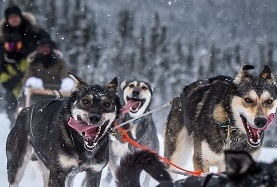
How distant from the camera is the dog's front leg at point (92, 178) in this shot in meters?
4.55

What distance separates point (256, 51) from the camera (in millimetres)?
57750

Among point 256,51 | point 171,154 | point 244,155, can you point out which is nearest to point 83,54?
point 256,51

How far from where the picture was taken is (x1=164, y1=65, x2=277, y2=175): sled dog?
175 inches

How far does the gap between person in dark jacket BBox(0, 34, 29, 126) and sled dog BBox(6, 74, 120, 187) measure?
3.50 metres


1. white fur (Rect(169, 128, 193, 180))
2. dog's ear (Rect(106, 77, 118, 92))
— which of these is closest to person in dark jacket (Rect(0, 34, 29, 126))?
white fur (Rect(169, 128, 193, 180))

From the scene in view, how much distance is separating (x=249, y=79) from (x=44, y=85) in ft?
11.9

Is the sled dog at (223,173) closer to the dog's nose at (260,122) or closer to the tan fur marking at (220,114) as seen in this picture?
the dog's nose at (260,122)

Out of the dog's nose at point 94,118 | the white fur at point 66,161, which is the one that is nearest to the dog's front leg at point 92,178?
the white fur at point 66,161

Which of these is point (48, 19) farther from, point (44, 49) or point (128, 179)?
point (128, 179)

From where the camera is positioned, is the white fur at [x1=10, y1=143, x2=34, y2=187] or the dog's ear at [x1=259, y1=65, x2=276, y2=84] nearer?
the dog's ear at [x1=259, y1=65, x2=276, y2=84]

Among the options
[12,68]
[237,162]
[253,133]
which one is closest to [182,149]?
[253,133]

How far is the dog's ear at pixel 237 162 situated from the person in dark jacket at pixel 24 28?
20.1ft

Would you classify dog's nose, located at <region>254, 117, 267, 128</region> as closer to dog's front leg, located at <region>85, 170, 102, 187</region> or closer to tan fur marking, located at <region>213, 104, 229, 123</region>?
tan fur marking, located at <region>213, 104, 229, 123</region>

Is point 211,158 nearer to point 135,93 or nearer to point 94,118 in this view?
→ point 94,118
